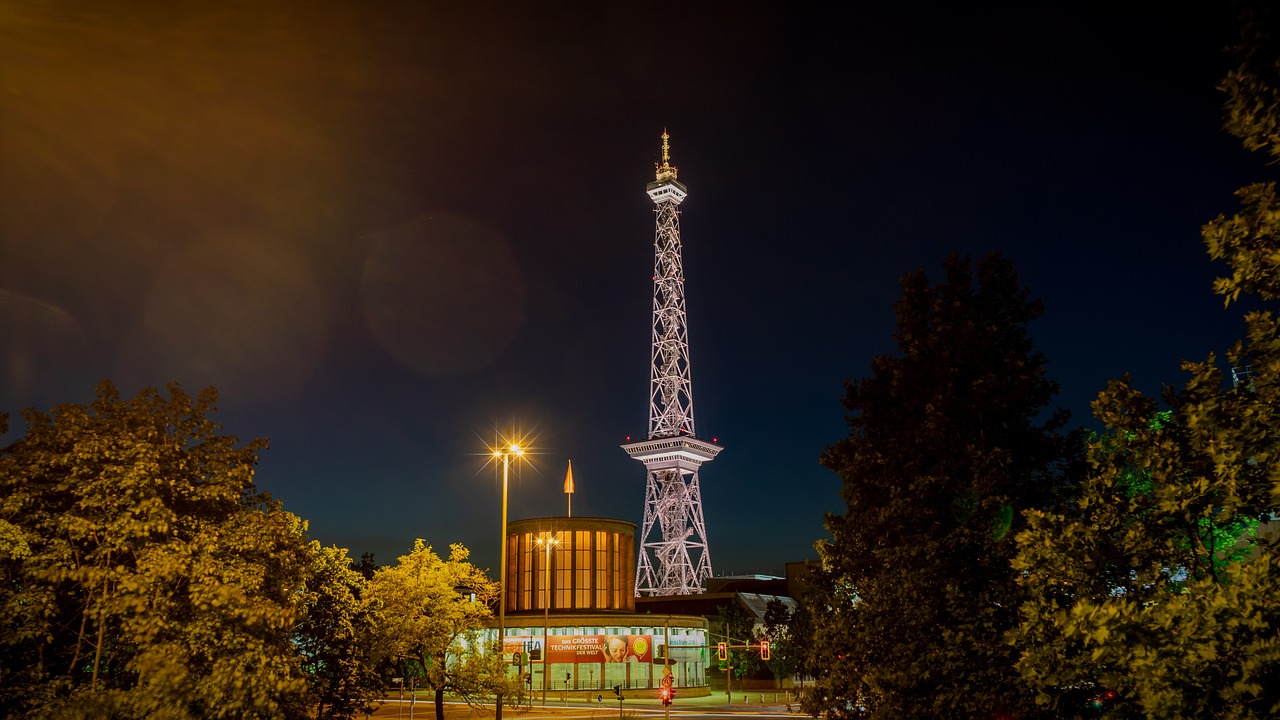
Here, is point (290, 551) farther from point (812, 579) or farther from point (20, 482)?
point (812, 579)

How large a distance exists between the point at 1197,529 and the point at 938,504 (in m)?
7.64

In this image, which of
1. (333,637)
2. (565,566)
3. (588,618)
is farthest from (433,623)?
(565,566)

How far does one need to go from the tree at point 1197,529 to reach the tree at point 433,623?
2246cm

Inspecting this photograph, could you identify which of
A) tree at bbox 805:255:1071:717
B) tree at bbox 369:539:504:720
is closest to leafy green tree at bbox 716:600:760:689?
tree at bbox 369:539:504:720

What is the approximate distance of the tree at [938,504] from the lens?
17562 millimetres

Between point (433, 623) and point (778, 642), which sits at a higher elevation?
point (433, 623)

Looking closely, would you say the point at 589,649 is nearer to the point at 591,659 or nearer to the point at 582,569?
the point at 591,659

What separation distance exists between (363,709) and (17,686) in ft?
44.8

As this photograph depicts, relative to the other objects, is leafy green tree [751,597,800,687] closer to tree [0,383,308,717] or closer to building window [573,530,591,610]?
building window [573,530,591,610]

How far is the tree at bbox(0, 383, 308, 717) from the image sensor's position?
14.0 metres

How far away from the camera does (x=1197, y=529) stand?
11.4 meters

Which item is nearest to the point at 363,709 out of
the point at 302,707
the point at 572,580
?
the point at 302,707

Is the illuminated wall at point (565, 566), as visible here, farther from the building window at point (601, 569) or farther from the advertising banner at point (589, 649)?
the advertising banner at point (589, 649)

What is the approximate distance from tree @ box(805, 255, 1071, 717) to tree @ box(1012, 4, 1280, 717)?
3945 millimetres
